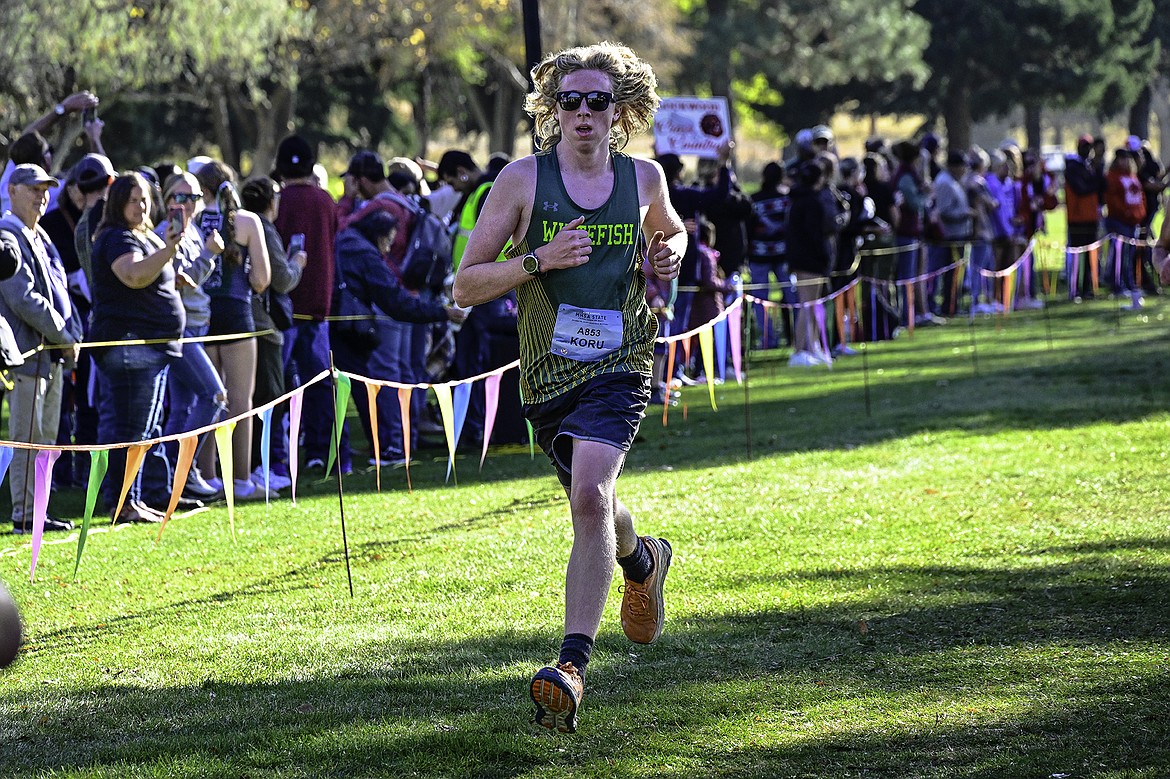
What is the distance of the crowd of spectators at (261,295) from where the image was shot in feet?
29.5

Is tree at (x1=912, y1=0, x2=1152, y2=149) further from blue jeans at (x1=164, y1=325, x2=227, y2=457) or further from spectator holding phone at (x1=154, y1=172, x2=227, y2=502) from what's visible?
blue jeans at (x1=164, y1=325, x2=227, y2=457)

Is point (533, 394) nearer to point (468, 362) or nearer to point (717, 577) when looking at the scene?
point (717, 577)

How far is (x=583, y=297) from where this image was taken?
503 cm

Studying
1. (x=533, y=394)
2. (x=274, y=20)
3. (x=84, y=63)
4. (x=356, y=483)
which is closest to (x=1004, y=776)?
(x=533, y=394)

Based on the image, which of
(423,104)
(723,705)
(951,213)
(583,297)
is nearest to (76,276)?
(583,297)

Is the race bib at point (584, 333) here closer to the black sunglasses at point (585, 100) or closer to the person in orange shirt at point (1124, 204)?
the black sunglasses at point (585, 100)

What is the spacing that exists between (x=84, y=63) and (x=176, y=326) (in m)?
24.7

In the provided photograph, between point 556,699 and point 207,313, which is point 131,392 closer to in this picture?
point 207,313

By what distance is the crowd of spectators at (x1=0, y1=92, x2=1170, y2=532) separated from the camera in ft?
29.5

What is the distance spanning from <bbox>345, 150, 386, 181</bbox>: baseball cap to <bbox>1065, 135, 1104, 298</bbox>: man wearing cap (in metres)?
14.0

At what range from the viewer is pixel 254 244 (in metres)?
9.91

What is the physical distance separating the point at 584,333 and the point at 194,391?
5.09 meters

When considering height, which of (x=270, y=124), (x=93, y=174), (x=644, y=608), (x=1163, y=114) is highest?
(x=1163, y=114)

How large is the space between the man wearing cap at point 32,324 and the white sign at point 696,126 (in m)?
8.64
